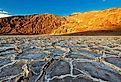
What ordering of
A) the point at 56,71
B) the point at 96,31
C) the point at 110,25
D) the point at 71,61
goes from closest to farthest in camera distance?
the point at 56,71 < the point at 71,61 < the point at 96,31 < the point at 110,25

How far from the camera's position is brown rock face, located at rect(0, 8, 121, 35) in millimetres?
44309

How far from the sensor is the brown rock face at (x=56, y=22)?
145ft

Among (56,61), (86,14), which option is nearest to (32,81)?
(56,61)

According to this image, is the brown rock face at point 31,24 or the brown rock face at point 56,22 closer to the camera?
the brown rock face at point 56,22

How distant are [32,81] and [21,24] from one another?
47.2 metres

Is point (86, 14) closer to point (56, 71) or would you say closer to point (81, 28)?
point (81, 28)

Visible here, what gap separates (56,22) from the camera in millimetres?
49094

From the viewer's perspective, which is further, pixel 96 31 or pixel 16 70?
pixel 96 31

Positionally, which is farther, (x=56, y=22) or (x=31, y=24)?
(x=31, y=24)

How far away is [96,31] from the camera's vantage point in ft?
127

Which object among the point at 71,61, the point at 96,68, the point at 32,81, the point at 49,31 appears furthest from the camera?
the point at 49,31

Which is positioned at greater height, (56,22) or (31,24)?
(56,22)

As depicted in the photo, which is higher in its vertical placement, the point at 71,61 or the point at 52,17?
the point at 52,17

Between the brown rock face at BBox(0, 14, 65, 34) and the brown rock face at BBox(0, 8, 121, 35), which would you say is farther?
the brown rock face at BBox(0, 14, 65, 34)
